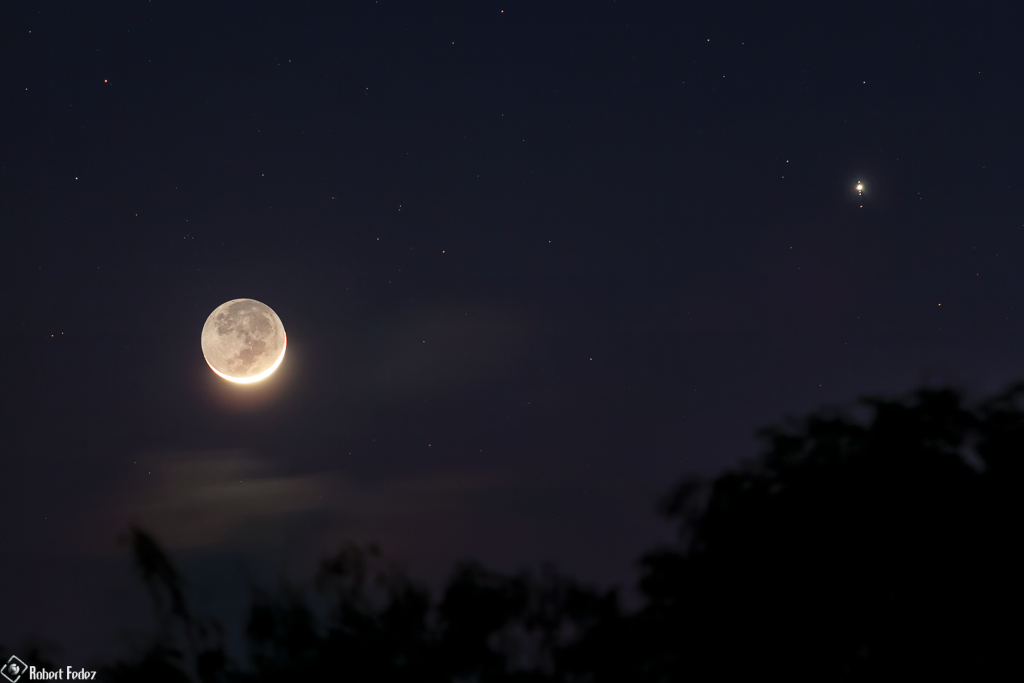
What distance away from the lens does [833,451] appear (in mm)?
17406

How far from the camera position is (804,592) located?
16.5 meters

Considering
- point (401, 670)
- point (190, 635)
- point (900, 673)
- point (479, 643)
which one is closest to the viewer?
point (900, 673)

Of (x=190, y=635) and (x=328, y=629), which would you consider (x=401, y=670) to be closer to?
(x=328, y=629)

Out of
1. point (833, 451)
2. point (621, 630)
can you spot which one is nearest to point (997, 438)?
point (833, 451)

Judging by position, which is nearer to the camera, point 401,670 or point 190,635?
point 190,635

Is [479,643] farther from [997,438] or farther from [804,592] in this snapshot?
[997,438]

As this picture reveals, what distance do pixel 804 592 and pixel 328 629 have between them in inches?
331

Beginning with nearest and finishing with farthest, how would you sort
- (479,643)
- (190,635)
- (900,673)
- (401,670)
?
1. (900,673)
2. (190,635)
3. (401,670)
4. (479,643)

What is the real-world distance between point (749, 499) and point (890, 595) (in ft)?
8.72

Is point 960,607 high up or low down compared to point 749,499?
down

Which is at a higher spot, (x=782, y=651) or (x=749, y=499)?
(x=749, y=499)

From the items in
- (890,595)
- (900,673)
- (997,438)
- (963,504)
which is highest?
(997,438)

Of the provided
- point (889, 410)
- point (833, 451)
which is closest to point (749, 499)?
point (833, 451)

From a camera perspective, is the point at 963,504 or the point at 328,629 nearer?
the point at 963,504
